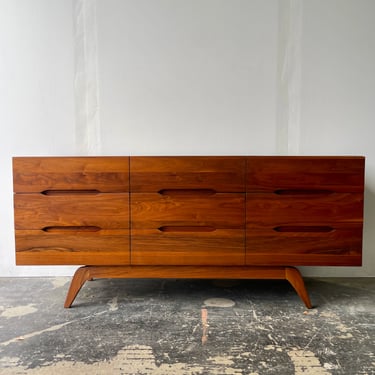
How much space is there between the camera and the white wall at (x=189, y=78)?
1.92 metres

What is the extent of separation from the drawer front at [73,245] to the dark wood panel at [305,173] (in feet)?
2.00

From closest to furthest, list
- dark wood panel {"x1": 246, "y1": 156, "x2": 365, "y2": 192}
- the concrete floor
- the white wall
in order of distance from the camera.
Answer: the concrete floor → dark wood panel {"x1": 246, "y1": 156, "x2": 365, "y2": 192} → the white wall

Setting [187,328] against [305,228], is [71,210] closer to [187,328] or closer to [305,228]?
[187,328]

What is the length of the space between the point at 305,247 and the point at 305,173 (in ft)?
1.03

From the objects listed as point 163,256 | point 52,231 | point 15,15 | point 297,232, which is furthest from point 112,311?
point 15,15

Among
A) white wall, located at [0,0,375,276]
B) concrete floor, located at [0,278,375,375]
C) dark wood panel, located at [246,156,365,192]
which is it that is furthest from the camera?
white wall, located at [0,0,375,276]

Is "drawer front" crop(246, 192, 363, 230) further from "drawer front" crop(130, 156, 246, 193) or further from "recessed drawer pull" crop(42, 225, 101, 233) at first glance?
"recessed drawer pull" crop(42, 225, 101, 233)

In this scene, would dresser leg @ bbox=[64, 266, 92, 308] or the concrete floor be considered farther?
dresser leg @ bbox=[64, 266, 92, 308]

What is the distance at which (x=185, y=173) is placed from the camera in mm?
1512

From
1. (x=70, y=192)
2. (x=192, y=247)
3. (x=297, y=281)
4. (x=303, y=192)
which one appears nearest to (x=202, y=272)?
(x=192, y=247)

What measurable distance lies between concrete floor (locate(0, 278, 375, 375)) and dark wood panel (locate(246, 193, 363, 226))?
0.39 m

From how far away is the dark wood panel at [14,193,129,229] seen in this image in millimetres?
1527

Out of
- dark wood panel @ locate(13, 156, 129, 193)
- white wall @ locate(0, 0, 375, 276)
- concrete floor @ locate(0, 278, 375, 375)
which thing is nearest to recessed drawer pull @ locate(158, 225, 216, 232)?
dark wood panel @ locate(13, 156, 129, 193)

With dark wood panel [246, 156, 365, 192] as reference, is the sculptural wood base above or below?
below
